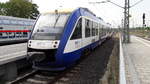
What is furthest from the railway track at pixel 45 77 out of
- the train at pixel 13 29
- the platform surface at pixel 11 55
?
the train at pixel 13 29

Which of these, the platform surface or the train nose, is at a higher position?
the train nose

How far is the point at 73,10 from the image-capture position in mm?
10320

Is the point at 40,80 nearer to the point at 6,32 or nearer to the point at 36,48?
the point at 36,48

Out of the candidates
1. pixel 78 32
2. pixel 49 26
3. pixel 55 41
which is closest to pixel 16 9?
pixel 78 32

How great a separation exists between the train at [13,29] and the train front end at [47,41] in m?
9.29

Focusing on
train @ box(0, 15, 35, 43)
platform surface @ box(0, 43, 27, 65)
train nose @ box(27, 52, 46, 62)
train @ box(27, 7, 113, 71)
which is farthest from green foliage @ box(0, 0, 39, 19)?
train nose @ box(27, 52, 46, 62)

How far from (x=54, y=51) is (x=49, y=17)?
202 cm

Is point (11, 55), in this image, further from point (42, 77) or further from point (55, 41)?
point (55, 41)

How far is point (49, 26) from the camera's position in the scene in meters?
9.69

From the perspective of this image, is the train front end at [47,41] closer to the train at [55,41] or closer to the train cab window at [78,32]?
the train at [55,41]

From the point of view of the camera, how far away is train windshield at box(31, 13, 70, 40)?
928 cm

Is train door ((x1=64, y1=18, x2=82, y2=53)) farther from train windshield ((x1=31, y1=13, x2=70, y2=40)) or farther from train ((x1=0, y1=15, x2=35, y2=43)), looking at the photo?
train ((x1=0, y1=15, x2=35, y2=43))

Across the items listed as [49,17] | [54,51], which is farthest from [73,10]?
[54,51]

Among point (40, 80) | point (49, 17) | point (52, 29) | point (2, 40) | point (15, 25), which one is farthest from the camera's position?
point (15, 25)
